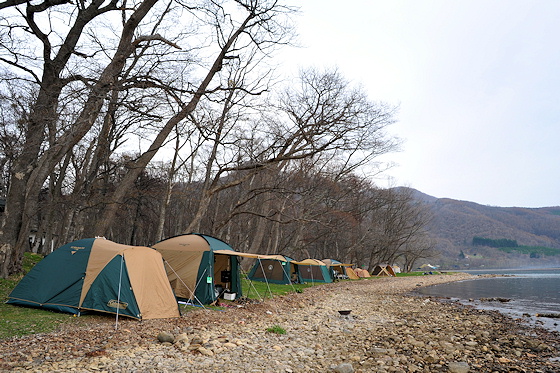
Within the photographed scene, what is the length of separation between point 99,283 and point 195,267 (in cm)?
358

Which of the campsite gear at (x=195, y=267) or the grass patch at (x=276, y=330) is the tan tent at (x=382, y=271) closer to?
the campsite gear at (x=195, y=267)

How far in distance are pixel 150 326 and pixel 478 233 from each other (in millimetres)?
175444

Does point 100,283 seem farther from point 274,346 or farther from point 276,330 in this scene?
point 274,346

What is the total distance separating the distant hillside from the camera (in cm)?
13725

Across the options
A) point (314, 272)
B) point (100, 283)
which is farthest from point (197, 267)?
point (314, 272)

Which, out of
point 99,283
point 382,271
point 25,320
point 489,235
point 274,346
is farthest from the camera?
point 489,235

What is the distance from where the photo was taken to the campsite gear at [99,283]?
8.39 meters

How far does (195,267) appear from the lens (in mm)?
11805

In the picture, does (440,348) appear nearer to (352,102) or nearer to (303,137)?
(303,137)

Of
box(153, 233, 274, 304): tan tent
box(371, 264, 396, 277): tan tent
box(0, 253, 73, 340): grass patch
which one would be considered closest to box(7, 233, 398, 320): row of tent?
box(0, 253, 73, 340): grass patch

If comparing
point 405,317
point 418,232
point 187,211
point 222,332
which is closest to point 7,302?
point 222,332

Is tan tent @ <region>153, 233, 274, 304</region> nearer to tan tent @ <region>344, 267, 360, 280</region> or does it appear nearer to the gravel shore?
the gravel shore

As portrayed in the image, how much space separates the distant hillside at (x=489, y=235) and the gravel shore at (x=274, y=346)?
12100 centimetres

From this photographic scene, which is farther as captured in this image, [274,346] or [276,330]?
[276,330]
